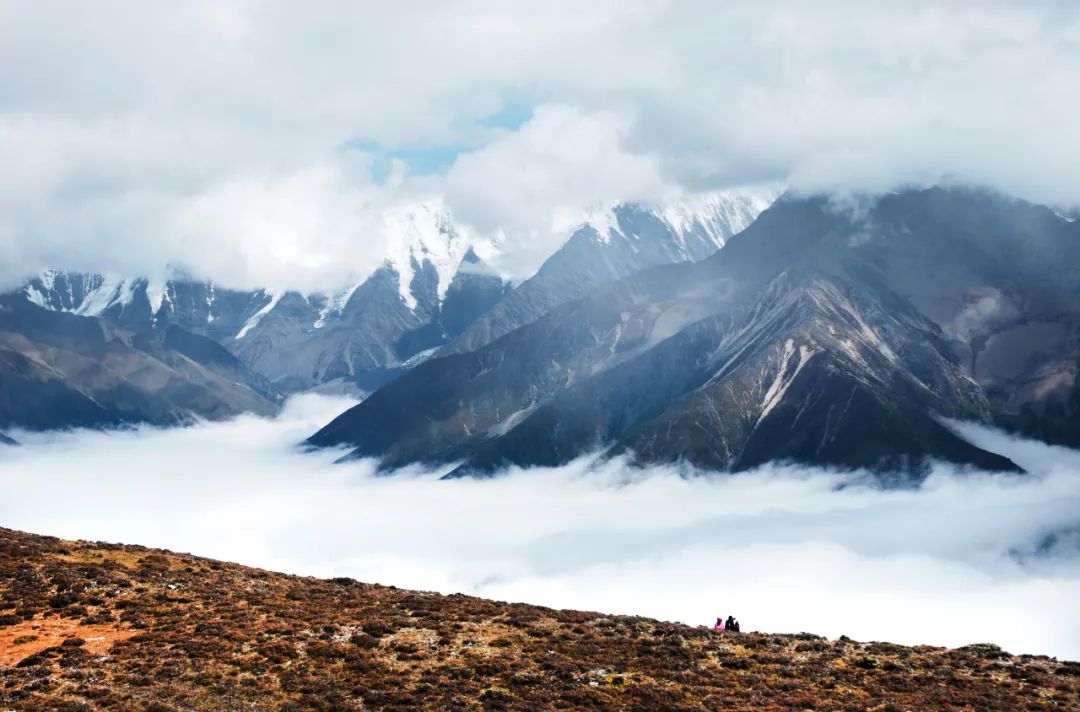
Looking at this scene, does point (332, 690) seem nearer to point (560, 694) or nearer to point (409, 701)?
point (409, 701)

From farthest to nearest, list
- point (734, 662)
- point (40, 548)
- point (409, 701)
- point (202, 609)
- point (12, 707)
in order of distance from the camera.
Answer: point (40, 548) → point (202, 609) → point (734, 662) → point (409, 701) → point (12, 707)

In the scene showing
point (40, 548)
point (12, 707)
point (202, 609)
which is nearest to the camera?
point (12, 707)

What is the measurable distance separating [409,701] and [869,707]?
92.6 feet

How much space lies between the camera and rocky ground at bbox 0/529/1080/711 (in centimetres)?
5653

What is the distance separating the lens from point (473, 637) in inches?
2773

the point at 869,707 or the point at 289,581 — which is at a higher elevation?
the point at 289,581

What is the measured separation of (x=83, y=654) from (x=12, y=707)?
31.1ft

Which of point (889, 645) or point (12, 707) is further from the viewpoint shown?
point (889, 645)

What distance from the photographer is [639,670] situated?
210ft

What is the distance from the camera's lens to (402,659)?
6381 centimetres

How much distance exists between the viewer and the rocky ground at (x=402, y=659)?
56.5 metres

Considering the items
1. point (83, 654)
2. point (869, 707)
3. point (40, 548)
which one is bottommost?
point (869, 707)

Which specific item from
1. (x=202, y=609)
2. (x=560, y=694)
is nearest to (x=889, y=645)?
(x=560, y=694)

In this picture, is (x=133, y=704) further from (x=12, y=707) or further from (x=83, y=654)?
(x=83, y=654)
